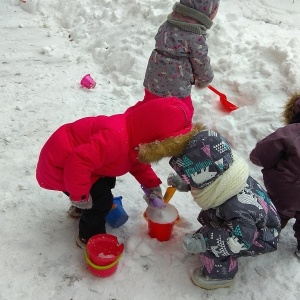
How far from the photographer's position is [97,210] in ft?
7.61

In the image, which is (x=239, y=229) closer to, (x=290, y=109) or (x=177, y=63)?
(x=290, y=109)

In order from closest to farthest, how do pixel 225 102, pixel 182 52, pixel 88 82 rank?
1. pixel 182 52
2. pixel 225 102
3. pixel 88 82

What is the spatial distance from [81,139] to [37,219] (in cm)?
81

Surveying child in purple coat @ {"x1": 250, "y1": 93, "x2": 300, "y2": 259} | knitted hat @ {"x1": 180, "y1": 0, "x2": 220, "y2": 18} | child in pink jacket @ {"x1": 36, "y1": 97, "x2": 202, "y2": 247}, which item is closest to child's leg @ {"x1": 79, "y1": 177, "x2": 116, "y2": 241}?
child in pink jacket @ {"x1": 36, "y1": 97, "x2": 202, "y2": 247}

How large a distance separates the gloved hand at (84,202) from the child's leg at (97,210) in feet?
0.26

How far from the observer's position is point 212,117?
356 centimetres

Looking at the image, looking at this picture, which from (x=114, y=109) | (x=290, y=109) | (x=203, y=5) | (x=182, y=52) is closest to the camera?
(x=290, y=109)

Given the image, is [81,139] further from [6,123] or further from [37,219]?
[6,123]

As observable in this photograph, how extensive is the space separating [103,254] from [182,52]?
1538 mm

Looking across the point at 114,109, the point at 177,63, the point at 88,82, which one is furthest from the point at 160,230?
the point at 88,82

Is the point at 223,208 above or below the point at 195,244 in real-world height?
above

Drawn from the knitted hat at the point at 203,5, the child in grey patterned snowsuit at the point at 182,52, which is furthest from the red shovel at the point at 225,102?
the knitted hat at the point at 203,5

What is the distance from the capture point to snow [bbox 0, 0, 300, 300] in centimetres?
230

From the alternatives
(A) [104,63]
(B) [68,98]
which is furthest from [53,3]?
(B) [68,98]
